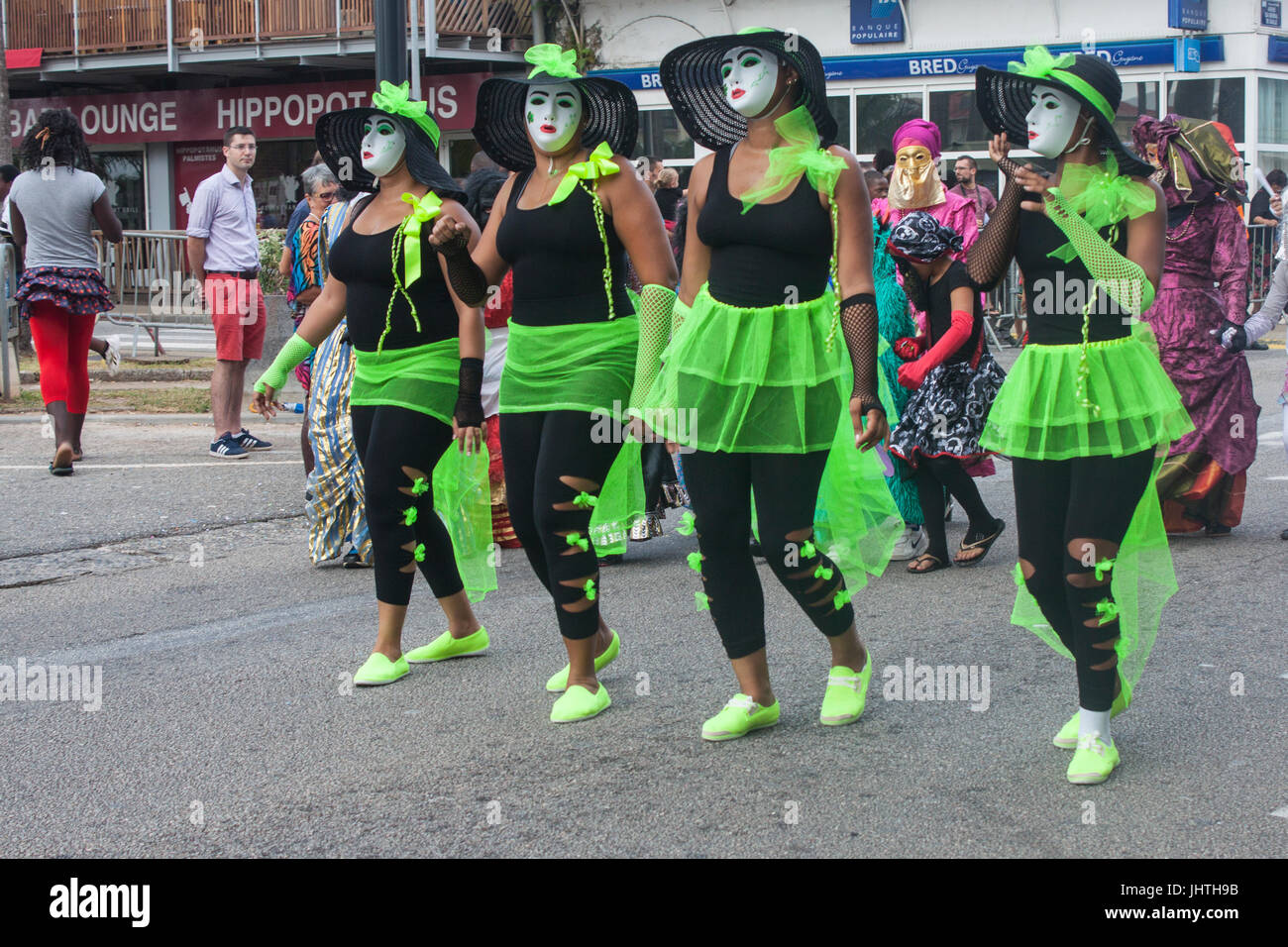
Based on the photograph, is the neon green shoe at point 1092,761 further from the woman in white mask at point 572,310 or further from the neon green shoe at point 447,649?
the neon green shoe at point 447,649

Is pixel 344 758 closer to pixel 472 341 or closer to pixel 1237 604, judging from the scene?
pixel 472 341

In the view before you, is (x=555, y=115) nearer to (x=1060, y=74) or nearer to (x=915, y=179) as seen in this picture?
(x=1060, y=74)

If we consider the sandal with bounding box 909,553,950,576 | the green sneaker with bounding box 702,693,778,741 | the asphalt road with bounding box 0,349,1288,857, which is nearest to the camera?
the asphalt road with bounding box 0,349,1288,857

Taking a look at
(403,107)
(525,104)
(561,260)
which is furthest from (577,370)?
(403,107)

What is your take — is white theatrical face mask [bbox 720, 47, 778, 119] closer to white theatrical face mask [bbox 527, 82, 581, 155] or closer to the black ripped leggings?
white theatrical face mask [bbox 527, 82, 581, 155]

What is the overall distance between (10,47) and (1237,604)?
1122 inches

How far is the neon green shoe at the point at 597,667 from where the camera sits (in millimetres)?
5059

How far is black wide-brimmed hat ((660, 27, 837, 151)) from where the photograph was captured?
4348 millimetres

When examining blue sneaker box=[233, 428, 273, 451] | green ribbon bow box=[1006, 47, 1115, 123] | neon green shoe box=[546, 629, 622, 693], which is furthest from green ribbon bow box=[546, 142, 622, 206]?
blue sneaker box=[233, 428, 273, 451]

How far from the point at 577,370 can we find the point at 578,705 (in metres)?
1.05

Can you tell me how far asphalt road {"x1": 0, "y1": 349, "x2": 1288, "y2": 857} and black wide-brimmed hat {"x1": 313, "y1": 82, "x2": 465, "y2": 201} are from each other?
1731 mm

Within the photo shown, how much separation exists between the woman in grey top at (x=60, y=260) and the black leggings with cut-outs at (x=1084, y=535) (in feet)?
23.5

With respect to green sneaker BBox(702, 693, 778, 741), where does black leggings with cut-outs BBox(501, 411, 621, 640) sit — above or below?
above

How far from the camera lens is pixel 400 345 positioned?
5.16 metres
